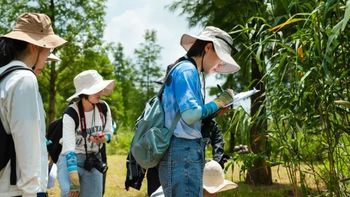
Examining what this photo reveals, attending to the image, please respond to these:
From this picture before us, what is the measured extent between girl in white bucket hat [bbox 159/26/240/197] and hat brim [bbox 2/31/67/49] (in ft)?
2.20

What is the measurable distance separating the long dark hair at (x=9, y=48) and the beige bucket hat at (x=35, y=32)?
0.03 meters

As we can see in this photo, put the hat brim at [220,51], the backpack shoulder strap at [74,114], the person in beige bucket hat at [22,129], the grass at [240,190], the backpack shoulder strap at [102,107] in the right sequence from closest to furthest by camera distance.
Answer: the person in beige bucket hat at [22,129]
the hat brim at [220,51]
the backpack shoulder strap at [74,114]
the backpack shoulder strap at [102,107]
the grass at [240,190]

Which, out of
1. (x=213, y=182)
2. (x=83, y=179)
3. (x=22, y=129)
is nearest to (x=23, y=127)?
(x=22, y=129)

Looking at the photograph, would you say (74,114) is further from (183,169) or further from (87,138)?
(183,169)

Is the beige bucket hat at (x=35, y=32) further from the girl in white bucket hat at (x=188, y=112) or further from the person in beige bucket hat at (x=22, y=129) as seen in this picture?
the girl in white bucket hat at (x=188, y=112)

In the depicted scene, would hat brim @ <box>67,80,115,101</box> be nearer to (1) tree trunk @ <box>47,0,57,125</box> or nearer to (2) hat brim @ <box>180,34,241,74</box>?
(2) hat brim @ <box>180,34,241,74</box>

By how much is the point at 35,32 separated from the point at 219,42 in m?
1.02

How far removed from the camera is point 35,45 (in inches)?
97.0

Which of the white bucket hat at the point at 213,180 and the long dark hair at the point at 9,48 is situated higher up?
the long dark hair at the point at 9,48

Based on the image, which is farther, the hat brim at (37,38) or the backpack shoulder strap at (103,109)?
the backpack shoulder strap at (103,109)

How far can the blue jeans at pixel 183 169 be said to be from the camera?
2.90m

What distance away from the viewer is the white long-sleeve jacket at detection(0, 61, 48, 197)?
7.43ft

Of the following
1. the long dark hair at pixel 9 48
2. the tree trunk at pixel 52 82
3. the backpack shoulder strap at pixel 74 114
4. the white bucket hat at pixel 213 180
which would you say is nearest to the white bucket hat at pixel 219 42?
the white bucket hat at pixel 213 180

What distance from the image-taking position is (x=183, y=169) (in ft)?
9.52
